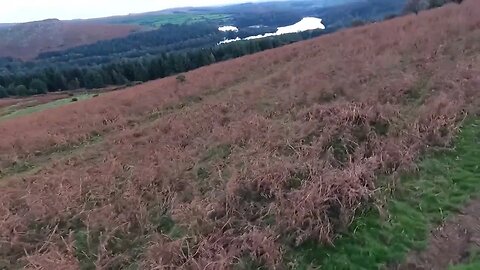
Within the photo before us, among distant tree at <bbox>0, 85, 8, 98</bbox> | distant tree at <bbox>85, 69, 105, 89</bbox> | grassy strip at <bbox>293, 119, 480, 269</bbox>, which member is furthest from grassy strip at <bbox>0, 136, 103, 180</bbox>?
distant tree at <bbox>0, 85, 8, 98</bbox>

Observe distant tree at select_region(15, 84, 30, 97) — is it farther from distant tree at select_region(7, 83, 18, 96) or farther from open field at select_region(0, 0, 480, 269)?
open field at select_region(0, 0, 480, 269)

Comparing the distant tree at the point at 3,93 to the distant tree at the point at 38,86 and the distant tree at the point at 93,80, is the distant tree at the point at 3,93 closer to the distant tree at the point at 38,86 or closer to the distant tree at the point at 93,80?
the distant tree at the point at 38,86

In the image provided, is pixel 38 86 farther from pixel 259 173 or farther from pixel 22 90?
pixel 259 173

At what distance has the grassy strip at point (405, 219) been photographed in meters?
7.97

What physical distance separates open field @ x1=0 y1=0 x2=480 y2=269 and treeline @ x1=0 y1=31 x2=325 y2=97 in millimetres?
67369

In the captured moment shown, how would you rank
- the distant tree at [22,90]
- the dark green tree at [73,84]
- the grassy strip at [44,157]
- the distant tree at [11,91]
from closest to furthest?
1. the grassy strip at [44,157]
2. the distant tree at [22,90]
3. the distant tree at [11,91]
4. the dark green tree at [73,84]

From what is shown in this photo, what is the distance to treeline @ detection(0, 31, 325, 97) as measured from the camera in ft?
286

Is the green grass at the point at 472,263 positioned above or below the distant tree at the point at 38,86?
above

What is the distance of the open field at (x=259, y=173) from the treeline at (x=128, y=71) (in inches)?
2652

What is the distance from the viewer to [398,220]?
8.62 m

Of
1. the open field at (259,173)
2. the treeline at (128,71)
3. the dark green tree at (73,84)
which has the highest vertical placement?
the open field at (259,173)

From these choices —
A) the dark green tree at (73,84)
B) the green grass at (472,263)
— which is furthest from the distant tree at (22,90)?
the green grass at (472,263)

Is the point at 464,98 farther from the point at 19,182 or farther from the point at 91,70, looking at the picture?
the point at 91,70

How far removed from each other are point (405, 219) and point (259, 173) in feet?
10.9
